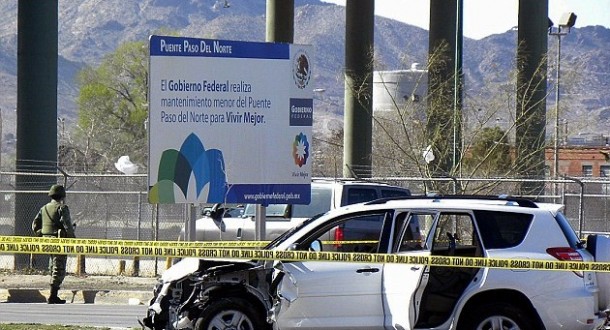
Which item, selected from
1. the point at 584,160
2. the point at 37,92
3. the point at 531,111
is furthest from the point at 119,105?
the point at 37,92

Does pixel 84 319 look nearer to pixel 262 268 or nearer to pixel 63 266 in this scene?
pixel 63 266

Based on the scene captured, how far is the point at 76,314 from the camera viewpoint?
17.0 meters

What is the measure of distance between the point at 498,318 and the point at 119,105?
78399mm

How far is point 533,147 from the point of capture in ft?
109

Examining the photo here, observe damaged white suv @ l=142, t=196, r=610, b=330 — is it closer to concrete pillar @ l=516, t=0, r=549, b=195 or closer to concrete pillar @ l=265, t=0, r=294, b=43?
concrete pillar @ l=516, t=0, r=549, b=195

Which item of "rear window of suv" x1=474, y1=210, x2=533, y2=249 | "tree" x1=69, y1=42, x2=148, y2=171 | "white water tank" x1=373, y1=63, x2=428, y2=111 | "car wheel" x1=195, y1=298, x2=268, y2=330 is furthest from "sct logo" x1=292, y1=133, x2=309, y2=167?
"tree" x1=69, y1=42, x2=148, y2=171

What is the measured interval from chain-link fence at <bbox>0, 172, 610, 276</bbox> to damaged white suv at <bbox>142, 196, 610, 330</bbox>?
22.5 feet

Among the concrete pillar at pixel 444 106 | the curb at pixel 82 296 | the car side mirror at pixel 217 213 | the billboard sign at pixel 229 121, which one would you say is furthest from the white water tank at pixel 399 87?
the billboard sign at pixel 229 121

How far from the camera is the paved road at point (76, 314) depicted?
51.1ft

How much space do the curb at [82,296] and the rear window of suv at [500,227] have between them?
939 cm

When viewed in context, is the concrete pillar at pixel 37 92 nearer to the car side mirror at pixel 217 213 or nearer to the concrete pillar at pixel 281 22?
the car side mirror at pixel 217 213

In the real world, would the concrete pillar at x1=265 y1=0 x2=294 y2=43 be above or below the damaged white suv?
above

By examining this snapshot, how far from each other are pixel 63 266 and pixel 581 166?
57.9m

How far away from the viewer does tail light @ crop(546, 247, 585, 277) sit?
36.8 feet
